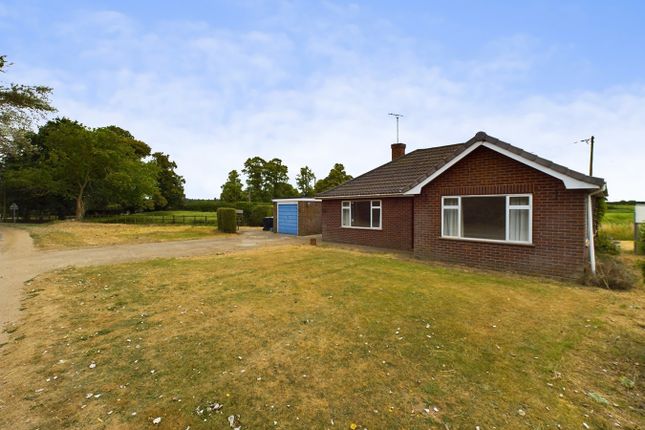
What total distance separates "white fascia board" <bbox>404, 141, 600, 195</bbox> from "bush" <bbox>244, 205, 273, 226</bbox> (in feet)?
68.1

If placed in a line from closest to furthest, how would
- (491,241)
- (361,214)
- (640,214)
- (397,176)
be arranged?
(491,241), (640,214), (397,176), (361,214)

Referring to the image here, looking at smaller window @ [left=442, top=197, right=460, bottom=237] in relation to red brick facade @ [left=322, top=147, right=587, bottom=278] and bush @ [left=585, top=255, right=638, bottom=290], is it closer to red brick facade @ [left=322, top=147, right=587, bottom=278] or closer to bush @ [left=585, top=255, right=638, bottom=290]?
red brick facade @ [left=322, top=147, right=587, bottom=278]

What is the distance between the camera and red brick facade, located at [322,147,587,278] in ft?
27.3

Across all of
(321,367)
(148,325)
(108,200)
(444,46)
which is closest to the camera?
(321,367)

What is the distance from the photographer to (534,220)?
29.2ft

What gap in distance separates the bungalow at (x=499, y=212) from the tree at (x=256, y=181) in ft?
143

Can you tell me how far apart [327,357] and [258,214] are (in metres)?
27.4

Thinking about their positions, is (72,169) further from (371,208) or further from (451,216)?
(451,216)

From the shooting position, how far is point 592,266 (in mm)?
8312

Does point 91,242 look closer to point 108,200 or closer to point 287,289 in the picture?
point 287,289

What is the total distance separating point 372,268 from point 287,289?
334cm

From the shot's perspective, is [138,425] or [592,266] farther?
[592,266]

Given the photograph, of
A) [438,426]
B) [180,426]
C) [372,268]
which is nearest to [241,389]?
[180,426]

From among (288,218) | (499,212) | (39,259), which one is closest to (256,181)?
(288,218)
